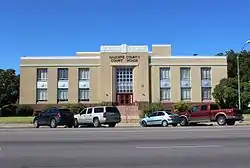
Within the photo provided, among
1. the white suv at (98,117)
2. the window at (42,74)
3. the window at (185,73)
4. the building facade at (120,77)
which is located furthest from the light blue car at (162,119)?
the window at (42,74)

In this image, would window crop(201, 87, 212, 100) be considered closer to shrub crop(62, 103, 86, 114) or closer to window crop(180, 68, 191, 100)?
window crop(180, 68, 191, 100)

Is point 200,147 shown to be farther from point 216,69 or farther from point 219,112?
point 216,69

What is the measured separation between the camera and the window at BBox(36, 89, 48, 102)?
2643 inches

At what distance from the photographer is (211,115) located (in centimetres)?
3269

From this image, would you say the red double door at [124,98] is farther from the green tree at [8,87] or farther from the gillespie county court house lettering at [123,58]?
the green tree at [8,87]

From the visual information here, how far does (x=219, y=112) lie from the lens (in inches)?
1280

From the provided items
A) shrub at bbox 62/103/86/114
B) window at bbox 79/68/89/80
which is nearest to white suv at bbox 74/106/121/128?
shrub at bbox 62/103/86/114

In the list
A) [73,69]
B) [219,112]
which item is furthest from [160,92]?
[219,112]

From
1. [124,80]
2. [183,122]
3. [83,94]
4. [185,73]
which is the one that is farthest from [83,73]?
[183,122]

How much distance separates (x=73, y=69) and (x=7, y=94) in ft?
98.3

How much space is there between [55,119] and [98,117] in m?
3.34

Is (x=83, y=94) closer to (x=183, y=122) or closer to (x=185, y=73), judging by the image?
(x=185, y=73)

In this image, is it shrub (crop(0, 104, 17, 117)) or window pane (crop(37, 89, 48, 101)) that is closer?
shrub (crop(0, 104, 17, 117))

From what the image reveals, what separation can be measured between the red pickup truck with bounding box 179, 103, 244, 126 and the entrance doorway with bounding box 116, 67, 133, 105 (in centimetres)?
3446
